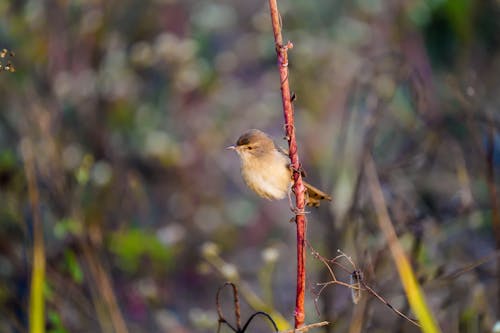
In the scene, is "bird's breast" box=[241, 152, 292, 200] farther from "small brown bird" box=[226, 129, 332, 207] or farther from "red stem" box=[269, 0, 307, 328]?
"red stem" box=[269, 0, 307, 328]

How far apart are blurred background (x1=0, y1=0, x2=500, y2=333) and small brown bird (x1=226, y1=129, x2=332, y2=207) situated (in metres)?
0.94

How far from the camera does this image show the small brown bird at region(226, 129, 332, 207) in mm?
3258

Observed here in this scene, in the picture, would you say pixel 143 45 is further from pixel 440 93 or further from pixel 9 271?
pixel 440 93

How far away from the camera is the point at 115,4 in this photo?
5.79m

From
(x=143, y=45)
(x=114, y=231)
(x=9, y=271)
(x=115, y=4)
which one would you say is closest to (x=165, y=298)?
(x=114, y=231)

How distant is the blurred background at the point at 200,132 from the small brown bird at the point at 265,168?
94 centimetres

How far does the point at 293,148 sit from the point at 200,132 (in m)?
4.12

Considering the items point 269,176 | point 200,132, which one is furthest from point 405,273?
point 200,132

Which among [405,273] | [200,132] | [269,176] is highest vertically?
[200,132]

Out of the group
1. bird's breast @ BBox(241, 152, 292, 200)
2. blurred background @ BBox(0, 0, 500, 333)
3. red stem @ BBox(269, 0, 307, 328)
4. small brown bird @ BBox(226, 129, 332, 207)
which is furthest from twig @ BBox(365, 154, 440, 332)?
blurred background @ BBox(0, 0, 500, 333)

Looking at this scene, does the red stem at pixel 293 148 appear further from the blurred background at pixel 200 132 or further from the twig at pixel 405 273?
the blurred background at pixel 200 132

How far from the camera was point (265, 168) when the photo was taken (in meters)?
3.32

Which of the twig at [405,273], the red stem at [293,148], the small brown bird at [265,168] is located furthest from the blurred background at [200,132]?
the red stem at [293,148]

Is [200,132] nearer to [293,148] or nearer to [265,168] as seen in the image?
[265,168]
